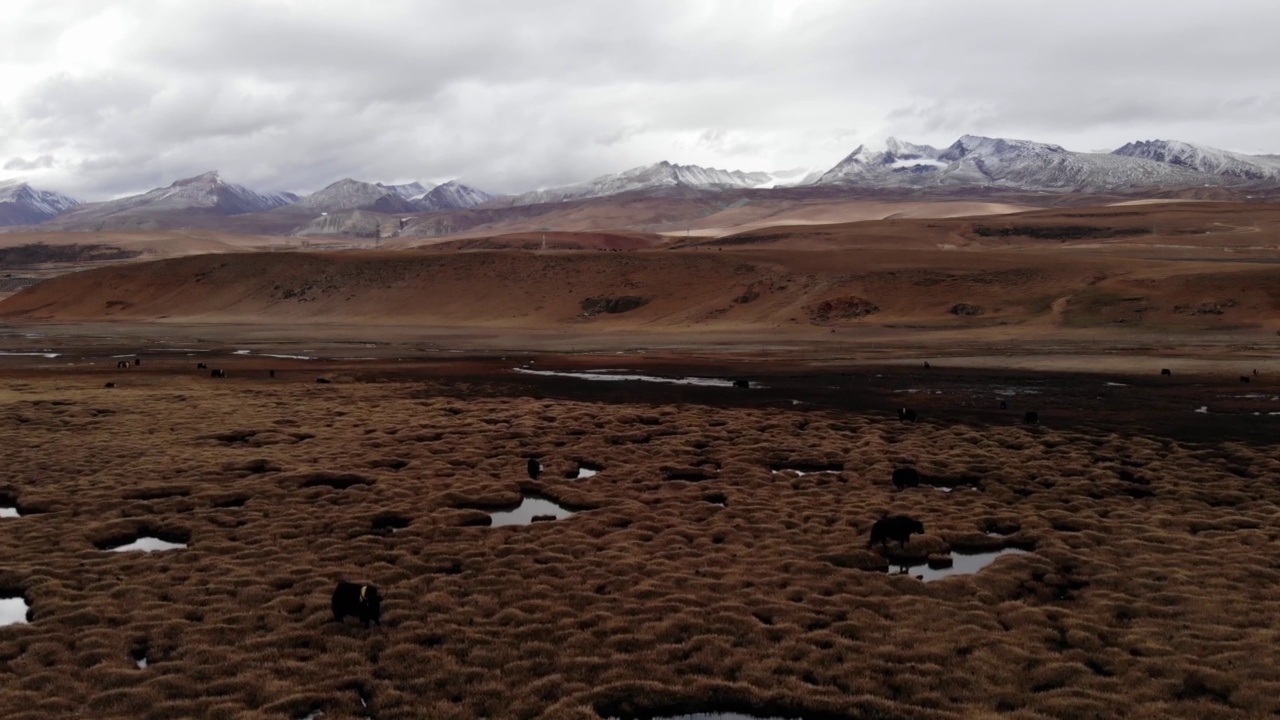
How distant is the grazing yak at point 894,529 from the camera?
16.0m

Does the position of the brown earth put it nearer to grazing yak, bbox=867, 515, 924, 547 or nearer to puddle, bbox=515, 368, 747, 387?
grazing yak, bbox=867, 515, 924, 547

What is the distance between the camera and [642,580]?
47.5 ft

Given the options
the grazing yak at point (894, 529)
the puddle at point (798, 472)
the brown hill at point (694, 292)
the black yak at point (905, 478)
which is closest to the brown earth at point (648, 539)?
the puddle at point (798, 472)

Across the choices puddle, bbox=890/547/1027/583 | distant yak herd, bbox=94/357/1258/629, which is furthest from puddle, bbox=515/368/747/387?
puddle, bbox=890/547/1027/583

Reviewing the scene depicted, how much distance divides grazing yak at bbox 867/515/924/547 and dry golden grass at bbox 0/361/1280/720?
1.50 feet

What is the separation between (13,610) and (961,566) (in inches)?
627

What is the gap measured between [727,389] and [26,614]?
95.1 feet

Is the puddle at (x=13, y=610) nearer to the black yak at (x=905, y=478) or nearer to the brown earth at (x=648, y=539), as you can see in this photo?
the brown earth at (x=648, y=539)

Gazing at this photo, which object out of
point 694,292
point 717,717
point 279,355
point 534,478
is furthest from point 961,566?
point 694,292

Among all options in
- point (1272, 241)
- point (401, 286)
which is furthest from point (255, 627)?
point (1272, 241)

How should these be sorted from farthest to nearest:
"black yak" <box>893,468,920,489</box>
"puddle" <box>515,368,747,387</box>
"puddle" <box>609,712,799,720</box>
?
1. "puddle" <box>515,368,747,387</box>
2. "black yak" <box>893,468,920,489</box>
3. "puddle" <box>609,712,799,720</box>

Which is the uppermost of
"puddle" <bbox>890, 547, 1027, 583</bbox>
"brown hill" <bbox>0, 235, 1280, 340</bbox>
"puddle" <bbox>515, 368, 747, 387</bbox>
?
"brown hill" <bbox>0, 235, 1280, 340</bbox>

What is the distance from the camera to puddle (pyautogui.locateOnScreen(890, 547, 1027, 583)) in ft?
49.9

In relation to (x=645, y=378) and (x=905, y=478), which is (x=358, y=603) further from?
(x=645, y=378)
